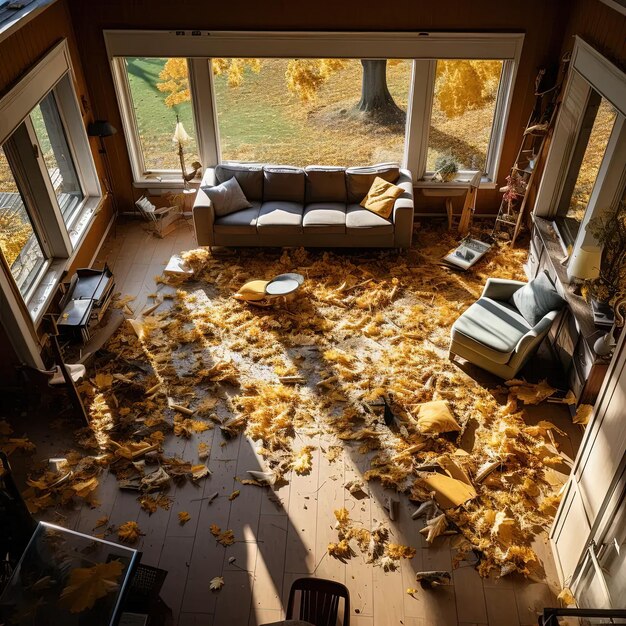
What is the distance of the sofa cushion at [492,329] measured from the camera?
5.22 meters

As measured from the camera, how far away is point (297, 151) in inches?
304

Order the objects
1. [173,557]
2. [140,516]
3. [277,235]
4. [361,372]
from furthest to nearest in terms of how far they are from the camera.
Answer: [277,235] → [361,372] → [140,516] → [173,557]

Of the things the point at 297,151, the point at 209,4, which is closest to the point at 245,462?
the point at 297,151

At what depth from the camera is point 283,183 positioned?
7.28 meters

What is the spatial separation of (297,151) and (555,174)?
10.3ft

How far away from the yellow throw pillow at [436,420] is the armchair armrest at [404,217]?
2.55m

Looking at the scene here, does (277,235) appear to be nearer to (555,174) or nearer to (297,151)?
(297,151)

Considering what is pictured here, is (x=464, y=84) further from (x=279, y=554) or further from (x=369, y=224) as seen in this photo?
(x=279, y=554)

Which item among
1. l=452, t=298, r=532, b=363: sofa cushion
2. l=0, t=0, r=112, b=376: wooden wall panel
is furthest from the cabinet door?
l=0, t=0, r=112, b=376: wooden wall panel

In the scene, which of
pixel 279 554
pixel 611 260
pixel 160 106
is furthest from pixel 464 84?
pixel 279 554

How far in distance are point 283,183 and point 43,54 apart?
285 centimetres

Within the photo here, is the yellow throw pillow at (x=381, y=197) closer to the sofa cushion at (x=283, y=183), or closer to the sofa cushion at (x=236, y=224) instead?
the sofa cushion at (x=283, y=183)

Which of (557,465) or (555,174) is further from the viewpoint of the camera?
(555,174)

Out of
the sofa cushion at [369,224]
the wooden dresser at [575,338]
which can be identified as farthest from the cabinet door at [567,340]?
the sofa cushion at [369,224]
